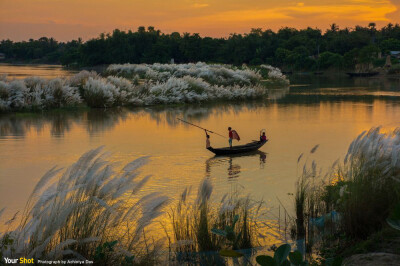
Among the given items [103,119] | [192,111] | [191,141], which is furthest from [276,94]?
[191,141]

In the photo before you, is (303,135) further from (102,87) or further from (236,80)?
(236,80)

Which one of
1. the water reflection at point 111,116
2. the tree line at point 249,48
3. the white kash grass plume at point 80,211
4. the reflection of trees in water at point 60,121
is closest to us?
the white kash grass plume at point 80,211

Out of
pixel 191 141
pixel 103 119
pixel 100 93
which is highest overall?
pixel 100 93

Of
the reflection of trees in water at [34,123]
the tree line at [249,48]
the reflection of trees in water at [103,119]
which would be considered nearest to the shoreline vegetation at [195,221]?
the reflection of trees in water at [34,123]

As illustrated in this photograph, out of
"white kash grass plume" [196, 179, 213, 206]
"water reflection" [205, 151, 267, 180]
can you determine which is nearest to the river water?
"water reflection" [205, 151, 267, 180]

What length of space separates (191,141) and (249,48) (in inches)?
4075

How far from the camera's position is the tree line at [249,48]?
98.5 meters

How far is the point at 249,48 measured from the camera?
11738 cm

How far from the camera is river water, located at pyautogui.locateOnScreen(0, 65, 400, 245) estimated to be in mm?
10555

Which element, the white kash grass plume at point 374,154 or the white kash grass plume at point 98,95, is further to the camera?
the white kash grass plume at point 98,95

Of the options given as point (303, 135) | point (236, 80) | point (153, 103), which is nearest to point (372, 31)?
point (236, 80)

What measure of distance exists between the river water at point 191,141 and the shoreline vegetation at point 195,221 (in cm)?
100

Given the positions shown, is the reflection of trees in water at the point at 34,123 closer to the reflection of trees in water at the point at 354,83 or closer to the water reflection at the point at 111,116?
the water reflection at the point at 111,116

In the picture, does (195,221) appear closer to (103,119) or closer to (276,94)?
(103,119)
